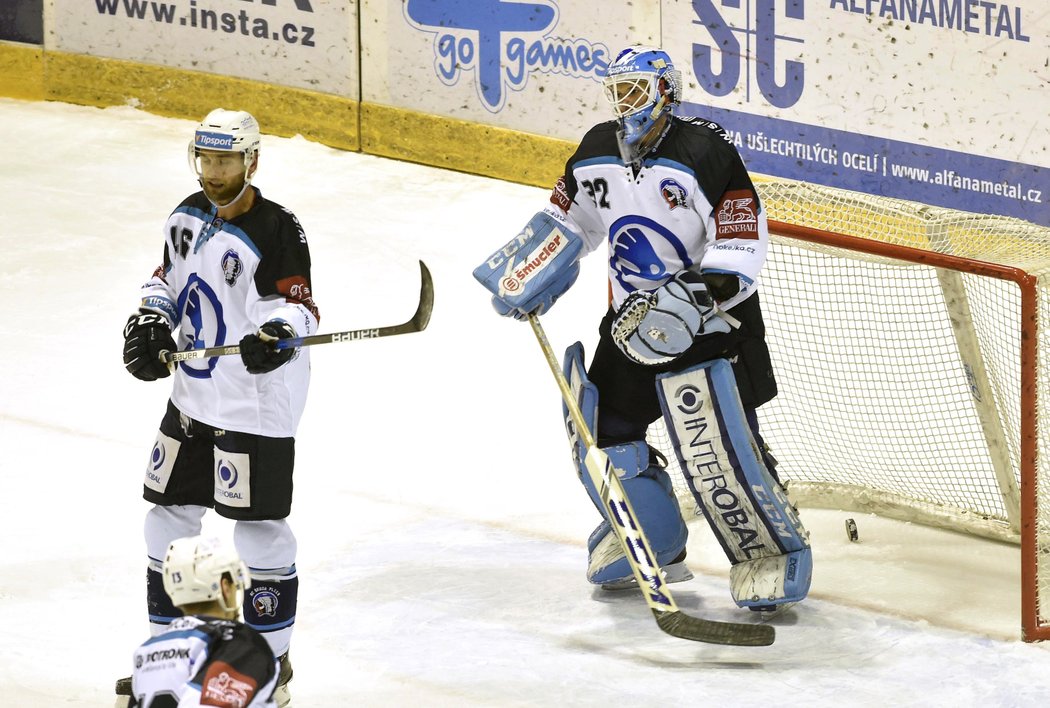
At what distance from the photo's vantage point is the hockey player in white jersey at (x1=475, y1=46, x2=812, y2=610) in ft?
14.8

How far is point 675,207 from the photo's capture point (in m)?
4.54

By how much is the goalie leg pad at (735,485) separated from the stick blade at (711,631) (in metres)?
0.18

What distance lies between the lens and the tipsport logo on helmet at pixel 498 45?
26.3 ft

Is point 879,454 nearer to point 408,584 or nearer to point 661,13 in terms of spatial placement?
point 408,584

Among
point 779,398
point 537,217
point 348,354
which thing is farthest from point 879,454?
point 348,354

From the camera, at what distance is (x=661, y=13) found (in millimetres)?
7688

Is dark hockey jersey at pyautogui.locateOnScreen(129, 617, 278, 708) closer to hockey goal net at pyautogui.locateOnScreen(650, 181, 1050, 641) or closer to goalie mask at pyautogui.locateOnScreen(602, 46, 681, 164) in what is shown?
goalie mask at pyautogui.locateOnScreen(602, 46, 681, 164)

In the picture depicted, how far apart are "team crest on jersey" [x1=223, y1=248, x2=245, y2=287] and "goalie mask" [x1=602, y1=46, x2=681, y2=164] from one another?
98cm

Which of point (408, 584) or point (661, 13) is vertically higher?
point (661, 13)

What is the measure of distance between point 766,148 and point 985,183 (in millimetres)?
921

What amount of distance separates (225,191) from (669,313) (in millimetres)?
1040

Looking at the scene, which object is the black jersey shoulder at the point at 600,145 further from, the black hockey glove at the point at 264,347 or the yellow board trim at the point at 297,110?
the yellow board trim at the point at 297,110

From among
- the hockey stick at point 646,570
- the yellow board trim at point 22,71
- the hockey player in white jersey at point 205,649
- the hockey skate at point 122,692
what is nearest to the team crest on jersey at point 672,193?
the hockey stick at point 646,570

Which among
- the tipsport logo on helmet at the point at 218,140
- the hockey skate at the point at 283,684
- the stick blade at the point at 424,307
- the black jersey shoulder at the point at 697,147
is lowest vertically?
the hockey skate at the point at 283,684
